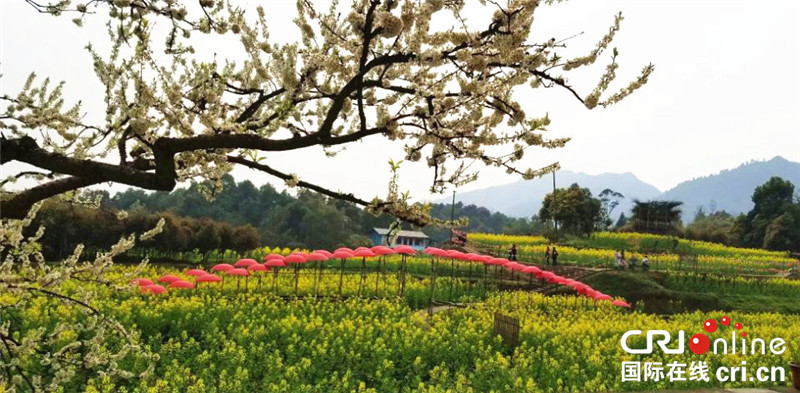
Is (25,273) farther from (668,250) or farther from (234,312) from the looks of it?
(668,250)

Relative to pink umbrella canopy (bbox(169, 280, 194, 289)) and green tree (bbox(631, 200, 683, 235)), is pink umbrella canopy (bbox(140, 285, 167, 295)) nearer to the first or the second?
pink umbrella canopy (bbox(169, 280, 194, 289))

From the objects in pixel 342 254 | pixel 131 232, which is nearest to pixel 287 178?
pixel 342 254

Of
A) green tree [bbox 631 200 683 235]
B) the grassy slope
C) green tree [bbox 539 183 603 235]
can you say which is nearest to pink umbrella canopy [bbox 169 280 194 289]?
the grassy slope

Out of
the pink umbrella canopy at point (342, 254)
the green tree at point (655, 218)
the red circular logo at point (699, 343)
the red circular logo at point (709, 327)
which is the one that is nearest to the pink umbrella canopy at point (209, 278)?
the pink umbrella canopy at point (342, 254)

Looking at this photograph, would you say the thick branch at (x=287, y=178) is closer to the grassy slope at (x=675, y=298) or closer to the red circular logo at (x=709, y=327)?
the red circular logo at (x=709, y=327)

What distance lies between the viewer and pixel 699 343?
14.2m

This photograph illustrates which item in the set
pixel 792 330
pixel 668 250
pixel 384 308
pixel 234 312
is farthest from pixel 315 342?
pixel 668 250

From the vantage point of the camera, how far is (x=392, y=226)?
427cm

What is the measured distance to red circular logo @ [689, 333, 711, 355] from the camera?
45.2 feet

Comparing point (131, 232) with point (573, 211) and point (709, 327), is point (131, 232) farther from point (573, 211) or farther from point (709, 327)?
point (573, 211)

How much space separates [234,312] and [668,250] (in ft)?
119

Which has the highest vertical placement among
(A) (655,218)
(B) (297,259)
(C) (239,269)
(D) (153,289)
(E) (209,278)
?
(A) (655,218)

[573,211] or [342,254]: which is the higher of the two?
[573,211]

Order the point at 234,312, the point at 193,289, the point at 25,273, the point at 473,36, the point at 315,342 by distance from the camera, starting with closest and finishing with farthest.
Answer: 1. the point at 473,36
2. the point at 25,273
3. the point at 315,342
4. the point at 234,312
5. the point at 193,289
